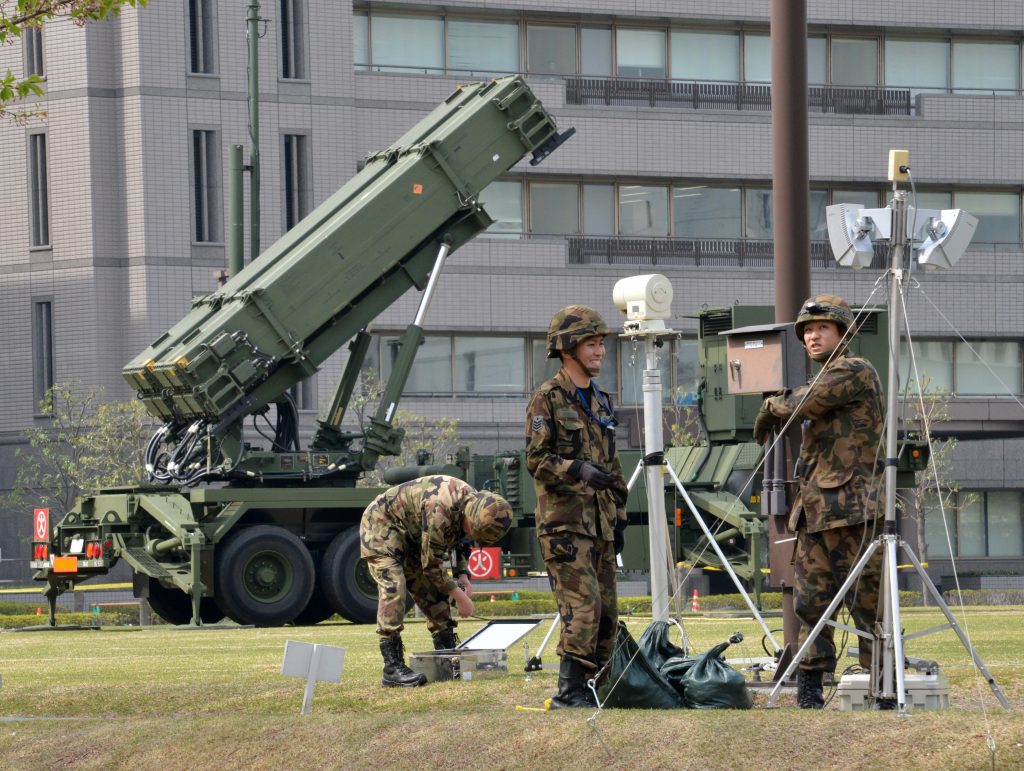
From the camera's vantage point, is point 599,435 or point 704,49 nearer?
point 599,435

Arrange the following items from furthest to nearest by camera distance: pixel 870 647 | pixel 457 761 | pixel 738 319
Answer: pixel 738 319, pixel 870 647, pixel 457 761

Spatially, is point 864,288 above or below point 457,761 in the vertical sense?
above

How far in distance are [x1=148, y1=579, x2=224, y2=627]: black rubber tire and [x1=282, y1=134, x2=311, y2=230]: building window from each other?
22.4 metres

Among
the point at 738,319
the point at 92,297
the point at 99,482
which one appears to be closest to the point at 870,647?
the point at 738,319

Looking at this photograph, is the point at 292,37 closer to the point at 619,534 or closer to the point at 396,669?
the point at 396,669

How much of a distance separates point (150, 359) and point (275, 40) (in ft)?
79.8

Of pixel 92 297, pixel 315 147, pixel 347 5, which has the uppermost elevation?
pixel 347 5

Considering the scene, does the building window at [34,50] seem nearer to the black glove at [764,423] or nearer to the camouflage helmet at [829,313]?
the black glove at [764,423]

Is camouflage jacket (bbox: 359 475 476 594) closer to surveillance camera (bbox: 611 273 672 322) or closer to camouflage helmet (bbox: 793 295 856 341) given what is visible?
surveillance camera (bbox: 611 273 672 322)

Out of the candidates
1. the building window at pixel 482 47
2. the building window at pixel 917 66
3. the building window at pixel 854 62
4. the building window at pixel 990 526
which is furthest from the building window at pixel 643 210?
the building window at pixel 990 526

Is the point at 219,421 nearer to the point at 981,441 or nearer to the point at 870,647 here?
the point at 870,647

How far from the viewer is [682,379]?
48.1 m

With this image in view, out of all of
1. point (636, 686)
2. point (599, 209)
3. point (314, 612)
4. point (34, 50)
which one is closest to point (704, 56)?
point (599, 209)

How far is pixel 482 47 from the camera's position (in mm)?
48250
